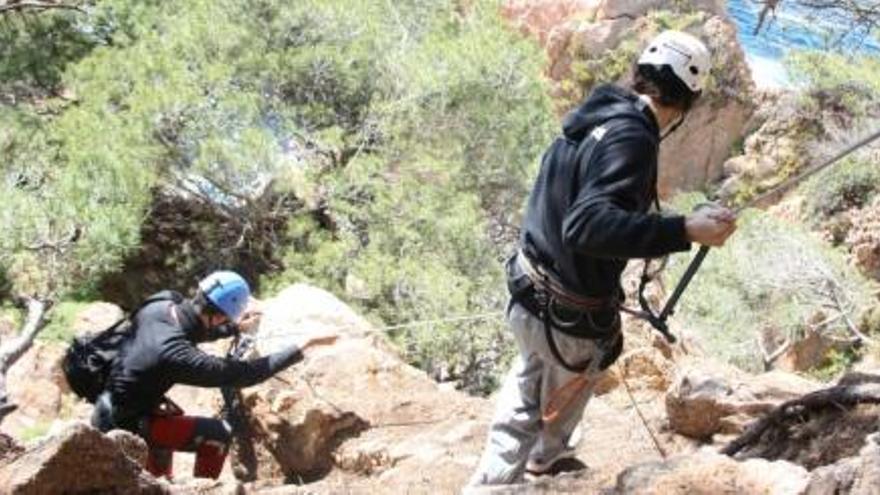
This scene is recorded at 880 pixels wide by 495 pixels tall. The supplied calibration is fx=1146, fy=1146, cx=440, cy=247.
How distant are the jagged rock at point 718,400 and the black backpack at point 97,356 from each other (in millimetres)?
2123

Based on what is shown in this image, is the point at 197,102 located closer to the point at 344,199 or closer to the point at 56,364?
the point at 344,199

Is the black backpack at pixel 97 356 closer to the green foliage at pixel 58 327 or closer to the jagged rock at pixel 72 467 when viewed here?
the jagged rock at pixel 72 467

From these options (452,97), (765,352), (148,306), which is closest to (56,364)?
(148,306)

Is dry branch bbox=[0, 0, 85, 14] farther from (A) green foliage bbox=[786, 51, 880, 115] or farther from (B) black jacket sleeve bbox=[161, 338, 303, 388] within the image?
(A) green foliage bbox=[786, 51, 880, 115]

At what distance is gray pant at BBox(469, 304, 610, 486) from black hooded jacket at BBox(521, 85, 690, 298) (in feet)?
0.73

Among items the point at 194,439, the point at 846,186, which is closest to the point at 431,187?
the point at 194,439

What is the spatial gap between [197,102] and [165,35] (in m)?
1.30

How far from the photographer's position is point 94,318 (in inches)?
338

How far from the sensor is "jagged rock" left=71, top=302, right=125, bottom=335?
834 centimetres

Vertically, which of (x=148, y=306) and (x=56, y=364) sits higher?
(x=148, y=306)

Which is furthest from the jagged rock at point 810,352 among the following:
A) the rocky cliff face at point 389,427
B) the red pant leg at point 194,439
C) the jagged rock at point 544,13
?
the red pant leg at point 194,439

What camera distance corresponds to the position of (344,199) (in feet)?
38.3

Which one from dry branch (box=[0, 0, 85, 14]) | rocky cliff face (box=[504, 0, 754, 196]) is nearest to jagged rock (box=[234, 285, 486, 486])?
dry branch (box=[0, 0, 85, 14])

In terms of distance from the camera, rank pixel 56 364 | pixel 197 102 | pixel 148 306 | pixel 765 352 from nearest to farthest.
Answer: pixel 148 306, pixel 56 364, pixel 197 102, pixel 765 352
